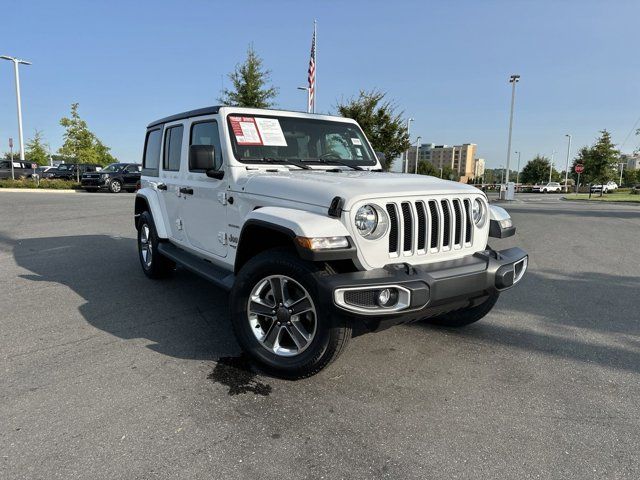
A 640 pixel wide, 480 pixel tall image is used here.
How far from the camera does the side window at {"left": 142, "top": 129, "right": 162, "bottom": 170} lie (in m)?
5.60

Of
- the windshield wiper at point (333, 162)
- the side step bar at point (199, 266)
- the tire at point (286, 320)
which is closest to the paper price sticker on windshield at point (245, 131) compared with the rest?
the windshield wiper at point (333, 162)

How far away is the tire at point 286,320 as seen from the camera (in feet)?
9.19

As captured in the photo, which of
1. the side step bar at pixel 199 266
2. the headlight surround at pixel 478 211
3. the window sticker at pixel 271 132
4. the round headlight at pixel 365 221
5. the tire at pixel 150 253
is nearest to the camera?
the round headlight at pixel 365 221

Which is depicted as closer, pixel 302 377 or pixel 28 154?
pixel 302 377

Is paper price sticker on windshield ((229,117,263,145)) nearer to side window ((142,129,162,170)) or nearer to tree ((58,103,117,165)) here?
side window ((142,129,162,170))

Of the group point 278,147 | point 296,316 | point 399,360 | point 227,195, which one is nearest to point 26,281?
point 227,195

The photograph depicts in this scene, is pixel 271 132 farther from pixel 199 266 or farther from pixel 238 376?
pixel 238 376

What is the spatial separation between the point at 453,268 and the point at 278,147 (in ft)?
6.55

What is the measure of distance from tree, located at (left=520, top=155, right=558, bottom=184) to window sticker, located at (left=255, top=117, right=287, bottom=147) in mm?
77987

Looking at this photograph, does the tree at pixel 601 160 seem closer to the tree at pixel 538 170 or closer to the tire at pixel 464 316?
the tree at pixel 538 170

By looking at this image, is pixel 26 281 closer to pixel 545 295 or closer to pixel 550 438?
pixel 550 438

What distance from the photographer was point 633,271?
21.6 feet

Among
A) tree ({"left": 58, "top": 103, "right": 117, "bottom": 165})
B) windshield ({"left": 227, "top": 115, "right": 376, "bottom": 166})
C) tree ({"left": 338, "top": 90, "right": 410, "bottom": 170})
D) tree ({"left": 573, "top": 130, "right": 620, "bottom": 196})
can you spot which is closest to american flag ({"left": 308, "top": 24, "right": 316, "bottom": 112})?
tree ({"left": 338, "top": 90, "right": 410, "bottom": 170})

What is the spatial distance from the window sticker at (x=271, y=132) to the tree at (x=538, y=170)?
77987mm
